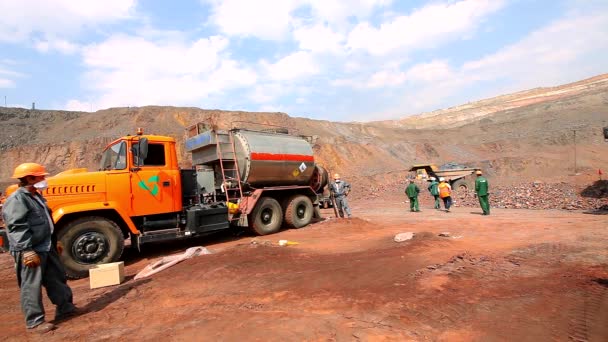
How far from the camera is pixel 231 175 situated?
980 centimetres

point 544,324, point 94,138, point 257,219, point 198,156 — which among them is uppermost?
point 94,138

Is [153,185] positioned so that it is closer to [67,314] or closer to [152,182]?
[152,182]

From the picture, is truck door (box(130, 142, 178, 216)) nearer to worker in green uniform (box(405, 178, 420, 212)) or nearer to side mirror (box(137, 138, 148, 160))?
side mirror (box(137, 138, 148, 160))

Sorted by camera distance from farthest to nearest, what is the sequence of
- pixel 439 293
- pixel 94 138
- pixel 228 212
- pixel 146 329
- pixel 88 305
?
pixel 94 138
pixel 228 212
pixel 88 305
pixel 439 293
pixel 146 329

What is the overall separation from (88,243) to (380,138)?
42.9 meters

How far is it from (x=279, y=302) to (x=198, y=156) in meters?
6.73

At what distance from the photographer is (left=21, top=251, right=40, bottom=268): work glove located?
401cm

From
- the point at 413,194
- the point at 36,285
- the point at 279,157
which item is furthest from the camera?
the point at 413,194

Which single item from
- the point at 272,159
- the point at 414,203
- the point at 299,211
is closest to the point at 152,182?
the point at 272,159

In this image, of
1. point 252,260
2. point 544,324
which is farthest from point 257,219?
point 544,324

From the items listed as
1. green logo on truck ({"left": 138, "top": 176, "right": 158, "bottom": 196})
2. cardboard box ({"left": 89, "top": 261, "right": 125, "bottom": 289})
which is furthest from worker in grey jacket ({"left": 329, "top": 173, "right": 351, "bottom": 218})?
cardboard box ({"left": 89, "top": 261, "right": 125, "bottom": 289})

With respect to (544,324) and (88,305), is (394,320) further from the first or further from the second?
(88,305)

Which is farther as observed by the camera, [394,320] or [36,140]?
[36,140]

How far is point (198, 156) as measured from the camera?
1036cm
